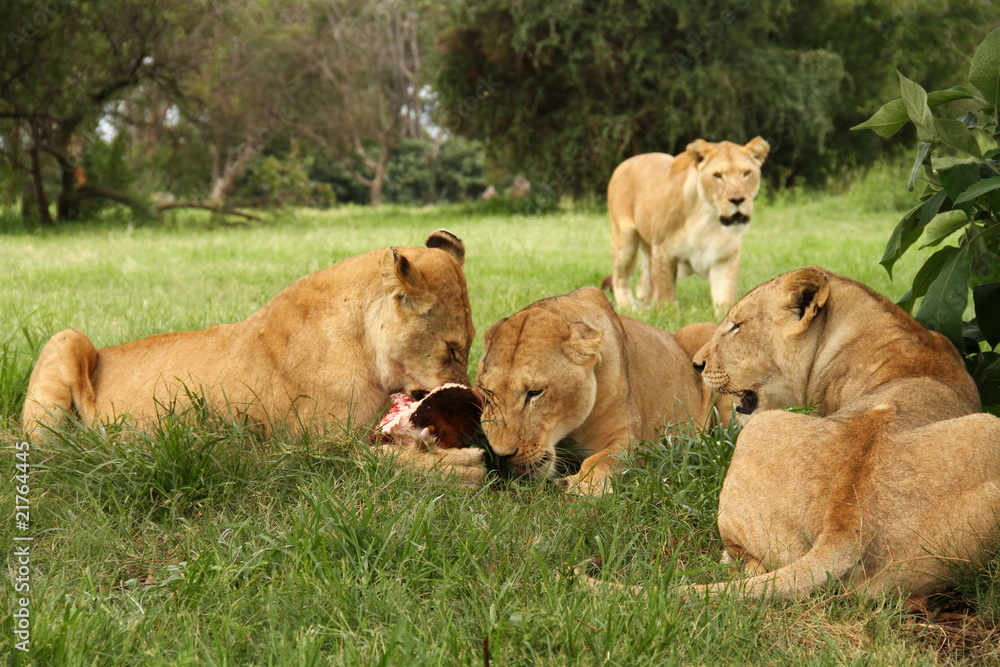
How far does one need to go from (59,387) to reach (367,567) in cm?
206

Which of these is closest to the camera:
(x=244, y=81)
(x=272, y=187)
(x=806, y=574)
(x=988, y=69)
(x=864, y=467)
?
(x=806, y=574)

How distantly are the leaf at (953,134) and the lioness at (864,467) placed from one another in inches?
23.3

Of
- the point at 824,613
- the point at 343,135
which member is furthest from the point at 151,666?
the point at 343,135

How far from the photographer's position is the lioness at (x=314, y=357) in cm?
385

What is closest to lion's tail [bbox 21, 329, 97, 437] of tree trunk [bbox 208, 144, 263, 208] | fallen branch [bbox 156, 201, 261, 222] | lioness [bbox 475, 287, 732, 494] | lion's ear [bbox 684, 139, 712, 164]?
lioness [bbox 475, 287, 732, 494]

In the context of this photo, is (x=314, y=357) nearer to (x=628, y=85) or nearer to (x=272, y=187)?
(x=272, y=187)

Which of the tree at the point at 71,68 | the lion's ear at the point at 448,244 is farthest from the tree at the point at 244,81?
the lion's ear at the point at 448,244

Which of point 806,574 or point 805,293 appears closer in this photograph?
point 806,574

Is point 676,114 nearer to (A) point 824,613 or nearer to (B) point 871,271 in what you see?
(B) point 871,271

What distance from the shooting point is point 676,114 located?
22156 millimetres

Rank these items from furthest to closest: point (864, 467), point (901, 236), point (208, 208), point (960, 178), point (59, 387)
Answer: point (208, 208)
point (59, 387)
point (901, 236)
point (960, 178)
point (864, 467)

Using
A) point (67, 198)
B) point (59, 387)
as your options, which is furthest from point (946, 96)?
point (67, 198)

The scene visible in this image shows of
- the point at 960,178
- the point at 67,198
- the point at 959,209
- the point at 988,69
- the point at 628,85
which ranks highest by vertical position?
the point at 628,85

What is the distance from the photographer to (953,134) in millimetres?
3373
